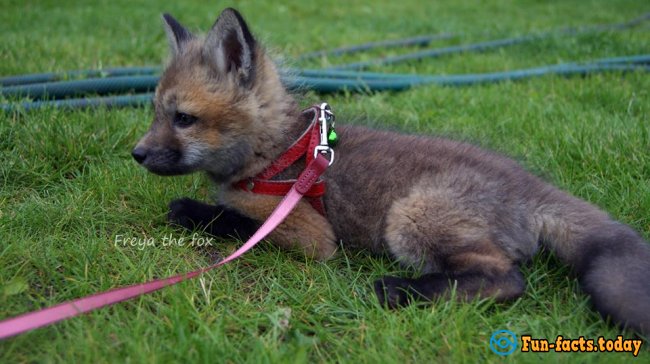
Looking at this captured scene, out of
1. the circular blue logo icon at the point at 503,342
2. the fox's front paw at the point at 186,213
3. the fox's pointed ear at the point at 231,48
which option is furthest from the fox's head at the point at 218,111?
the circular blue logo icon at the point at 503,342

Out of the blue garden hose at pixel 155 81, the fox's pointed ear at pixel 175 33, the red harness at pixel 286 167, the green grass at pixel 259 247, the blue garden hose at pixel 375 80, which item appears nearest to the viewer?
the green grass at pixel 259 247

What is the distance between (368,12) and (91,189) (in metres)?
9.08

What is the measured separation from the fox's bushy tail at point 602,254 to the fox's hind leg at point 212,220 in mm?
1442

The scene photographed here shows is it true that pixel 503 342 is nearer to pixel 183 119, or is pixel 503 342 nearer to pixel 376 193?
pixel 376 193

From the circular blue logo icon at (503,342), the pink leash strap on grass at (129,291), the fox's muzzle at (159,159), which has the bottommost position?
the circular blue logo icon at (503,342)

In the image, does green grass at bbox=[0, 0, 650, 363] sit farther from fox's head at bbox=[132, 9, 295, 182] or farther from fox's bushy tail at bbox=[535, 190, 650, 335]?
fox's head at bbox=[132, 9, 295, 182]

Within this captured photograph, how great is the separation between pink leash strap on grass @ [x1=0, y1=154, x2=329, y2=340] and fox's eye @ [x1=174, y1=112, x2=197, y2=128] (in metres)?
0.62

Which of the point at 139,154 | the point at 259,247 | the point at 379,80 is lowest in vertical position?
the point at 259,247

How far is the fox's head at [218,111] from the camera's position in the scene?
2.80m

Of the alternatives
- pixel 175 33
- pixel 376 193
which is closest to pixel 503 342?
pixel 376 193

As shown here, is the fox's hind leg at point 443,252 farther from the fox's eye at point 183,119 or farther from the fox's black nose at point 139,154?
the fox's black nose at point 139,154

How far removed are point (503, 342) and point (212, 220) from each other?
152 centimetres

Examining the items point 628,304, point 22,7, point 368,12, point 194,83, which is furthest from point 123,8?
point 628,304

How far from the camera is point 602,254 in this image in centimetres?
237
